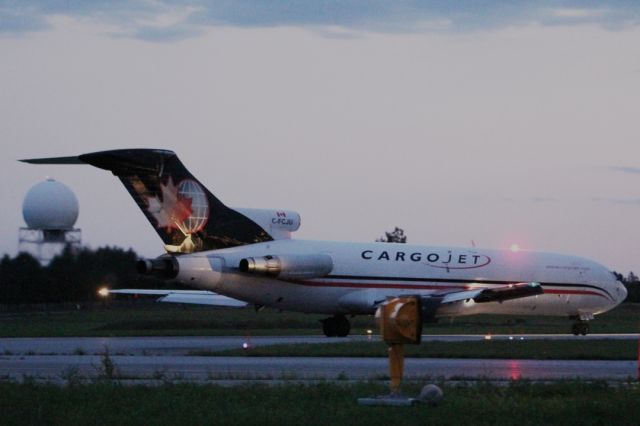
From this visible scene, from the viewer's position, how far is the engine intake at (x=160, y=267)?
36.6 metres

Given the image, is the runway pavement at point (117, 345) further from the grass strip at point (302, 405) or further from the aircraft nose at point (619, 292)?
the aircraft nose at point (619, 292)

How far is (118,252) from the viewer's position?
6506 cm

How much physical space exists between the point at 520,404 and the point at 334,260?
88.1 feet

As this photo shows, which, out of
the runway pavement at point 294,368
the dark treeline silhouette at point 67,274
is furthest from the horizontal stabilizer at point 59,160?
the dark treeline silhouette at point 67,274

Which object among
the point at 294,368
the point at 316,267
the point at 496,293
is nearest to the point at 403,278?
the point at 496,293

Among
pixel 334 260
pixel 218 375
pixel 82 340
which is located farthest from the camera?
pixel 334 260

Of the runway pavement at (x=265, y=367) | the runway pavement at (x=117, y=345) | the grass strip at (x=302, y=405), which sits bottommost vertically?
the runway pavement at (x=117, y=345)

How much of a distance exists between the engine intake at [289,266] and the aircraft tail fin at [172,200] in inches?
46.6

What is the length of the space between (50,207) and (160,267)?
3845 centimetres

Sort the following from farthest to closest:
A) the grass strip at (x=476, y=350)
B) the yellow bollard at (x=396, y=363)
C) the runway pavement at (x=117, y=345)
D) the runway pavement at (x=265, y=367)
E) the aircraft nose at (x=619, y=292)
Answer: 1. the aircraft nose at (x=619, y=292)
2. the runway pavement at (x=117, y=345)
3. the grass strip at (x=476, y=350)
4. the runway pavement at (x=265, y=367)
5. the yellow bollard at (x=396, y=363)

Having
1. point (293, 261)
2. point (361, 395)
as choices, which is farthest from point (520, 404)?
point (293, 261)

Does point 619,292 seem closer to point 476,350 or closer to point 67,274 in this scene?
point 476,350

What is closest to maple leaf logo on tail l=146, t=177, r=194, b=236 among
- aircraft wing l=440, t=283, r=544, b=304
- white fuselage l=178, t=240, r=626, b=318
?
white fuselage l=178, t=240, r=626, b=318

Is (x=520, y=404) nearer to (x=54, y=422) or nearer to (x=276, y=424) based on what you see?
(x=276, y=424)
